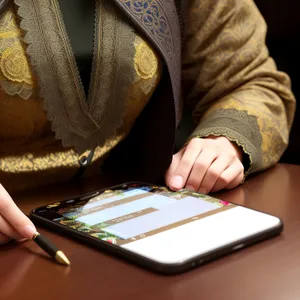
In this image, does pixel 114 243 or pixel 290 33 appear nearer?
pixel 114 243

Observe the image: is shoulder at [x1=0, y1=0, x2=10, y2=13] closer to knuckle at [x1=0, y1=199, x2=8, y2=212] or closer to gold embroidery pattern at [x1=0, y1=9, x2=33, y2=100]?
gold embroidery pattern at [x1=0, y1=9, x2=33, y2=100]

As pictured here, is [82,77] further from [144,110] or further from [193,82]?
[193,82]

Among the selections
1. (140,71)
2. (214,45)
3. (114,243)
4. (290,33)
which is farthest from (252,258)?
(290,33)

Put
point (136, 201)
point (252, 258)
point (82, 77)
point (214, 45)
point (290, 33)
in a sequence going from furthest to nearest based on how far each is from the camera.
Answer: point (290, 33) < point (214, 45) < point (82, 77) < point (136, 201) < point (252, 258)

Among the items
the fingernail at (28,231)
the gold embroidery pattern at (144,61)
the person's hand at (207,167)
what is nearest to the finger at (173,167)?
the person's hand at (207,167)

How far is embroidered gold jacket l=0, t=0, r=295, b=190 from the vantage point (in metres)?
0.77

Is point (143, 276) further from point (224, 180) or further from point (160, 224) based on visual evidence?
point (224, 180)

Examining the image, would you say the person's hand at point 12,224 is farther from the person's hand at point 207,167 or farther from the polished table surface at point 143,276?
the person's hand at point 207,167

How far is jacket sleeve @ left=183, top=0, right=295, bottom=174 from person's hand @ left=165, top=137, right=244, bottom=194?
0.09 metres

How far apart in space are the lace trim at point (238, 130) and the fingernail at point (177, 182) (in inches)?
5.2

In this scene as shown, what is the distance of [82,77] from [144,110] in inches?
5.5

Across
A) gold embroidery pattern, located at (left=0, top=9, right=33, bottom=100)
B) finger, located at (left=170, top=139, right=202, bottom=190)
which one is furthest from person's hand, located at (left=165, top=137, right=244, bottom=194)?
gold embroidery pattern, located at (left=0, top=9, right=33, bottom=100)

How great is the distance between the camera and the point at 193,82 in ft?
3.54

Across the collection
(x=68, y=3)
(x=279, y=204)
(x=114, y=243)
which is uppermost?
(x=68, y=3)
